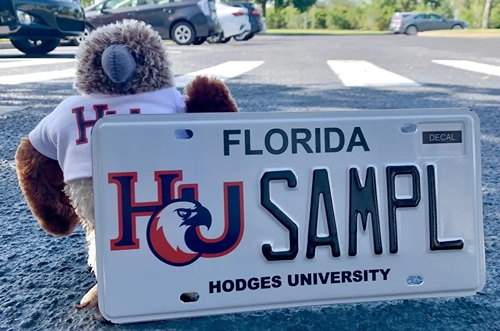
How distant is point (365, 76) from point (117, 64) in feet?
17.8

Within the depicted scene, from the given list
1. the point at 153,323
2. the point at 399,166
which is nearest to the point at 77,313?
the point at 153,323

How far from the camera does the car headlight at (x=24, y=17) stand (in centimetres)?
770

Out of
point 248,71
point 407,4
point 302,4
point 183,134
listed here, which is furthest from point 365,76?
point 407,4

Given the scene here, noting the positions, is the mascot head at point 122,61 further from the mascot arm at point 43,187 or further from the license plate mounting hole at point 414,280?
the license plate mounting hole at point 414,280

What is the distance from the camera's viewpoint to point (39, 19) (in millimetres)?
7957

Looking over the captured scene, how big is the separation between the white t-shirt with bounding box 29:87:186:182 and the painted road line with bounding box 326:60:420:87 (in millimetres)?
4487

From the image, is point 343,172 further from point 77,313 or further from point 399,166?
point 77,313

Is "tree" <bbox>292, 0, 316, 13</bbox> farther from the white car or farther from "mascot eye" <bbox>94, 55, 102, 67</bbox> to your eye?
"mascot eye" <bbox>94, 55, 102, 67</bbox>

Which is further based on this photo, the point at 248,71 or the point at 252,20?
the point at 252,20

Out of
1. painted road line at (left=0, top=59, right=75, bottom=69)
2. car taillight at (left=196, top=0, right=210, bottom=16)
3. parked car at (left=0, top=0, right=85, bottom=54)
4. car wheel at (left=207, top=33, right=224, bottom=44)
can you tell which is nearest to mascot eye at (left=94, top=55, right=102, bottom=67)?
painted road line at (left=0, top=59, right=75, bottom=69)

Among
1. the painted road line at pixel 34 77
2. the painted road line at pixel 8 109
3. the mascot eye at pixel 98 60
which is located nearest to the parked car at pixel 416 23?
the painted road line at pixel 34 77

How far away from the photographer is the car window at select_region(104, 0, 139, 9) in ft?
41.5

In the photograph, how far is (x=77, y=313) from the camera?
133 centimetres

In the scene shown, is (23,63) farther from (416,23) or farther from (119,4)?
(416,23)
